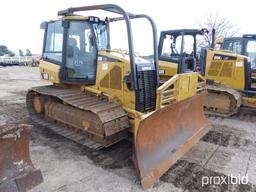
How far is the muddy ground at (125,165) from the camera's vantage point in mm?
3275

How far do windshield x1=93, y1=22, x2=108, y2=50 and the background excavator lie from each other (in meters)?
2.49

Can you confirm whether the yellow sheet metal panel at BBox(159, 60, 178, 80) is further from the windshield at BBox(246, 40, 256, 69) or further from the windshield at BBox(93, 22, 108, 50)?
the windshield at BBox(93, 22, 108, 50)

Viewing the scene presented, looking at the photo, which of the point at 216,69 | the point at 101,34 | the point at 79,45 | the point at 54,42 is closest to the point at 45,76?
the point at 54,42

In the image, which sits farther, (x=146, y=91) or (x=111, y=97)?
(x=111, y=97)

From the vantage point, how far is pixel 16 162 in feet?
9.66

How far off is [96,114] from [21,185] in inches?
58.7

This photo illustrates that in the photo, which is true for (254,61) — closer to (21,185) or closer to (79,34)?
(79,34)

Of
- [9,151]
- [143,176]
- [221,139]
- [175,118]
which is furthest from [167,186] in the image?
[221,139]

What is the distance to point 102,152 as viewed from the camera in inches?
169

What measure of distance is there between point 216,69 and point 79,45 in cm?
434

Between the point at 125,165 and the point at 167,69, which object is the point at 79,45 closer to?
the point at 125,165

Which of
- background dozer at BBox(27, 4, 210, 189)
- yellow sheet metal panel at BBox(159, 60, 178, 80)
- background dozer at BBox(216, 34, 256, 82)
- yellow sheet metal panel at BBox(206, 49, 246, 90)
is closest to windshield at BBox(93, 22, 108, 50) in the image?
background dozer at BBox(27, 4, 210, 189)

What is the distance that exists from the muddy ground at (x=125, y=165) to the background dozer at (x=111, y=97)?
184 millimetres

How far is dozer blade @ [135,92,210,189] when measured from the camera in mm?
3422
